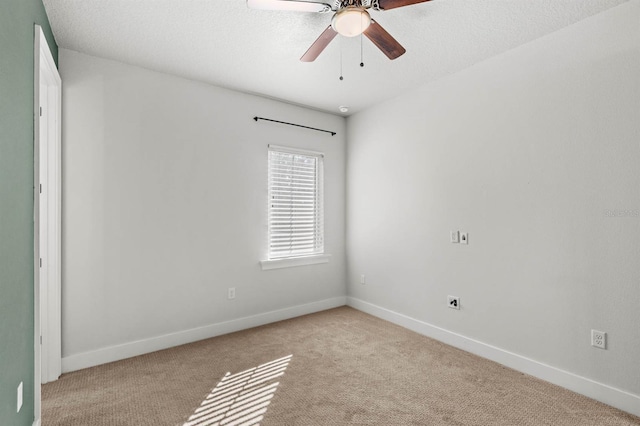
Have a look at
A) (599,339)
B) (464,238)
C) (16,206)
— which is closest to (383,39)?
(464,238)

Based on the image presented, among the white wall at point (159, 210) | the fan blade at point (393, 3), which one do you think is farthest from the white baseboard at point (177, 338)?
the fan blade at point (393, 3)

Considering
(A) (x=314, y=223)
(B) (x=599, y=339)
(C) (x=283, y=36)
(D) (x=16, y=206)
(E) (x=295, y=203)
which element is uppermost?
(C) (x=283, y=36)

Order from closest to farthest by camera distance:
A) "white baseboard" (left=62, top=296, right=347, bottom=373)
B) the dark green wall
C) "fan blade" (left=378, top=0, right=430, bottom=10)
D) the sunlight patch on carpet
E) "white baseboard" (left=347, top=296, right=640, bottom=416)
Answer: the dark green wall < "fan blade" (left=378, top=0, right=430, bottom=10) < the sunlight patch on carpet < "white baseboard" (left=347, top=296, right=640, bottom=416) < "white baseboard" (left=62, top=296, right=347, bottom=373)

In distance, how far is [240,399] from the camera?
228cm

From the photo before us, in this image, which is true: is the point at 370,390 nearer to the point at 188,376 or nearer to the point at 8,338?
the point at 188,376

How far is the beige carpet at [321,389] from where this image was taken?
6.79ft

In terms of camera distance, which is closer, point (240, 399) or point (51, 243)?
point (240, 399)

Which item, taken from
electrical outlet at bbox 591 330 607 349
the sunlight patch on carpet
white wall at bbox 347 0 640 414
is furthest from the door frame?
electrical outlet at bbox 591 330 607 349

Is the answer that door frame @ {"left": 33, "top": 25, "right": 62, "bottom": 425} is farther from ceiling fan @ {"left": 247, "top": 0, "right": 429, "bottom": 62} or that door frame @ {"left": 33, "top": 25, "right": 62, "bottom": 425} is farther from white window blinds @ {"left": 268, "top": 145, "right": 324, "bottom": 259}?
white window blinds @ {"left": 268, "top": 145, "right": 324, "bottom": 259}

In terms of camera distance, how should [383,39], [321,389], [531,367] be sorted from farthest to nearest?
[531,367] < [321,389] < [383,39]

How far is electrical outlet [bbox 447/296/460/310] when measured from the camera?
3162 mm

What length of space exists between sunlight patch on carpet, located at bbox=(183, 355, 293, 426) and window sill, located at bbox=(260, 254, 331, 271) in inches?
49.5

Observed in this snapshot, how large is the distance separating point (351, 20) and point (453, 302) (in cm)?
A: 269

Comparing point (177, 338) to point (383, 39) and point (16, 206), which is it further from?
point (383, 39)
